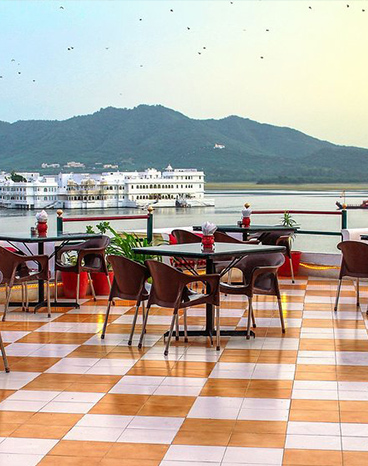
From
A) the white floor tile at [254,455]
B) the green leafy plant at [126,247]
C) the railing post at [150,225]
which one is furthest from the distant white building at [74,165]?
the white floor tile at [254,455]

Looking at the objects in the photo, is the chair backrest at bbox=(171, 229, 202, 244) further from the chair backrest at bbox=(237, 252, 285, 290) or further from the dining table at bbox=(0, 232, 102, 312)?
the chair backrest at bbox=(237, 252, 285, 290)

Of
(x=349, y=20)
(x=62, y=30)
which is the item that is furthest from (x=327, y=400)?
(x=62, y=30)

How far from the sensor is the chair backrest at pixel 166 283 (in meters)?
6.84

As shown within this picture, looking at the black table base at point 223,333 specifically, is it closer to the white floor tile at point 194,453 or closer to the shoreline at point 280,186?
the white floor tile at point 194,453

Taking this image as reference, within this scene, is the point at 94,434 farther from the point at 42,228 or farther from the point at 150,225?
the point at 150,225

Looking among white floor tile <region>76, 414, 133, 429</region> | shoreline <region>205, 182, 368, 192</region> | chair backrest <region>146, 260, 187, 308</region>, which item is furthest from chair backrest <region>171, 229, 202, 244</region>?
shoreline <region>205, 182, 368, 192</region>

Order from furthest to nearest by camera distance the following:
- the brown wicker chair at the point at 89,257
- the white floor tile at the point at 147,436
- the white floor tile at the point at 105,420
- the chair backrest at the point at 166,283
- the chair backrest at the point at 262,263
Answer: the brown wicker chair at the point at 89,257
the chair backrest at the point at 262,263
the chair backrest at the point at 166,283
the white floor tile at the point at 105,420
the white floor tile at the point at 147,436

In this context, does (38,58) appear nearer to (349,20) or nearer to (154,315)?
(349,20)

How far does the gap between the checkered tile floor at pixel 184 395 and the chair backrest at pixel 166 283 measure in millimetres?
405

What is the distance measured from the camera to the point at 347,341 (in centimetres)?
740

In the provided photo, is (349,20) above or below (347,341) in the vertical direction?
above

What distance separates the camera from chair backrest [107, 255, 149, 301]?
731 centimetres

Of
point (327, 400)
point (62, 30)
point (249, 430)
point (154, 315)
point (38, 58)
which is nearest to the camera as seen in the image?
point (249, 430)

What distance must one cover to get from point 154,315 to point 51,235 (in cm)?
137
